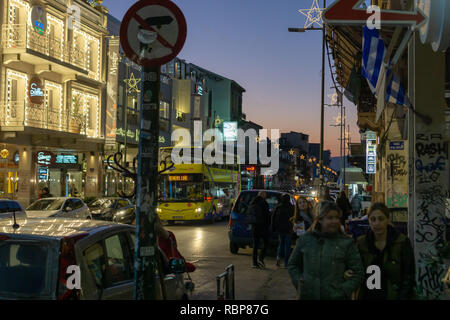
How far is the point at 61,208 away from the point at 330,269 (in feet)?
59.3

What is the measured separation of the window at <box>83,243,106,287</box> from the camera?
4.65m

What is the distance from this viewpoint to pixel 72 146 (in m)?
30.4

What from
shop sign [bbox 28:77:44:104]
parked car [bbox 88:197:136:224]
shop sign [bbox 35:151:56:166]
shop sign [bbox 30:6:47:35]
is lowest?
parked car [bbox 88:197:136:224]

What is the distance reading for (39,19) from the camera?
2686cm

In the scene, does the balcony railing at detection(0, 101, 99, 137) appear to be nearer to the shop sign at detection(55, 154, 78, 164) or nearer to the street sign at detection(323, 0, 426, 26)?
the shop sign at detection(55, 154, 78, 164)

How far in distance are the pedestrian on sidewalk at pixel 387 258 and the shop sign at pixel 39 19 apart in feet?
82.0

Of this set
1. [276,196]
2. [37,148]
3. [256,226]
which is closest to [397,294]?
[256,226]

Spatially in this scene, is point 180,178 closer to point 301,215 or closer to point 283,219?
point 283,219

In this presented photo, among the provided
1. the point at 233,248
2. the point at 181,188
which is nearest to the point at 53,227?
the point at 233,248

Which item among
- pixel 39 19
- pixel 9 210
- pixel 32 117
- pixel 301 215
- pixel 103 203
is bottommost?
pixel 103 203

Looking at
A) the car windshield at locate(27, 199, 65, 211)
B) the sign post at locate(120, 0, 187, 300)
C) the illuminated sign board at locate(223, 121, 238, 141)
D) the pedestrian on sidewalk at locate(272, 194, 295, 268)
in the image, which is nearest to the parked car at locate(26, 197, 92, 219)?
the car windshield at locate(27, 199, 65, 211)

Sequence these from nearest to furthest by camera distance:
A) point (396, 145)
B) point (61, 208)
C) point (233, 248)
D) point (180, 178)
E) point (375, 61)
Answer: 1. point (375, 61)
2. point (233, 248)
3. point (396, 145)
4. point (61, 208)
5. point (180, 178)

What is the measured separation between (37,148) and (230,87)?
Answer: 5406cm

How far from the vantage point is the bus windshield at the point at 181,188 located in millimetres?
27078
